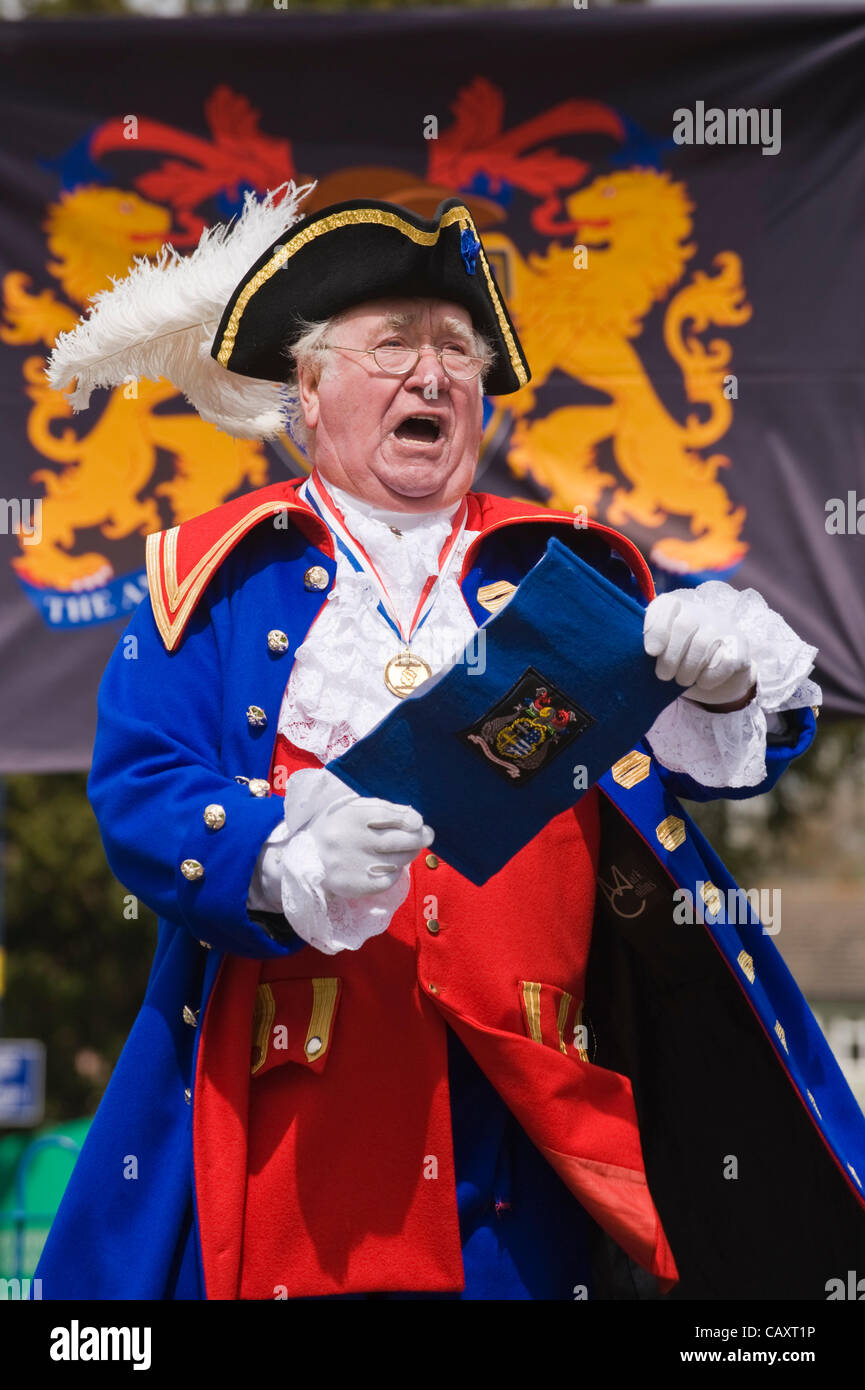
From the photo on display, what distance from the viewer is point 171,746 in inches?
98.6

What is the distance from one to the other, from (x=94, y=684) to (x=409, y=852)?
102 inches

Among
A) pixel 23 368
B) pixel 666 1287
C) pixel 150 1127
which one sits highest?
pixel 23 368

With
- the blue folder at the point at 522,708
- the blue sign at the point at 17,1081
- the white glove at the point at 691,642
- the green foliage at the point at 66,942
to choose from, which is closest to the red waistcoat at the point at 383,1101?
the blue folder at the point at 522,708

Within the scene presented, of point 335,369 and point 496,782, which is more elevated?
point 335,369

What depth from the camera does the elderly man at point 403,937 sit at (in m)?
2.44

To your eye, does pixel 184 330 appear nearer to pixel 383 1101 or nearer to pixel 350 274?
pixel 350 274

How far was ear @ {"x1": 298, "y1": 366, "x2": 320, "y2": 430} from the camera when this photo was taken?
2.94m

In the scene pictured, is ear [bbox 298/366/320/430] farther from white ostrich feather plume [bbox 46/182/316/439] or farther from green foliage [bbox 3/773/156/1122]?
green foliage [bbox 3/773/156/1122]

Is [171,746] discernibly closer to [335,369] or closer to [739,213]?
[335,369]

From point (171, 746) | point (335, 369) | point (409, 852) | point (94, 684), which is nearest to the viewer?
point (409, 852)

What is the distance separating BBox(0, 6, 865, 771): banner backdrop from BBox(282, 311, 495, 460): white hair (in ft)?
5.71

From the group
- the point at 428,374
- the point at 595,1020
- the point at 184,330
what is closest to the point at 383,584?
the point at 428,374

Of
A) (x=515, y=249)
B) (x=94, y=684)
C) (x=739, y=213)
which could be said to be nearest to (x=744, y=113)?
(x=739, y=213)

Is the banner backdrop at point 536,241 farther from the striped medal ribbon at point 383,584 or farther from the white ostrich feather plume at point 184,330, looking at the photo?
the striped medal ribbon at point 383,584
